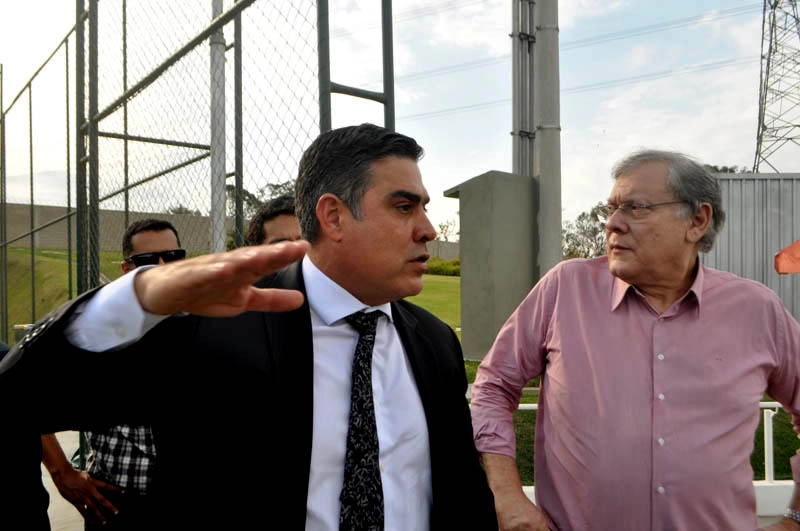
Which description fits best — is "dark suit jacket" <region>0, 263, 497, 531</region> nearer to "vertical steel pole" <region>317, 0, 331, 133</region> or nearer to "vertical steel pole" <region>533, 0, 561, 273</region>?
"vertical steel pole" <region>317, 0, 331, 133</region>

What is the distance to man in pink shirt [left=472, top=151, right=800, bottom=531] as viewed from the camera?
179 centimetres

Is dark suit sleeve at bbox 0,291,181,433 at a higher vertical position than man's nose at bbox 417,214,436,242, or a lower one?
lower

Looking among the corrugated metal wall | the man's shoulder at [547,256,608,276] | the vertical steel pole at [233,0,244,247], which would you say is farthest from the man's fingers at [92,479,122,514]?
the corrugated metal wall

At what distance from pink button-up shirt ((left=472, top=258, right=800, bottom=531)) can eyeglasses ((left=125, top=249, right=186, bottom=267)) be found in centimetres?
149

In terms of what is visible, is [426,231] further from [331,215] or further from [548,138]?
[548,138]

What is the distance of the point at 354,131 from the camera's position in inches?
63.4

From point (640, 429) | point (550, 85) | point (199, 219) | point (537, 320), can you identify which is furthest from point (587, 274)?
point (550, 85)

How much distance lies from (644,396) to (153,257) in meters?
1.99

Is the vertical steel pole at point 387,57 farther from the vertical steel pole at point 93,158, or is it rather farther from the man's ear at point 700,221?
the vertical steel pole at point 93,158

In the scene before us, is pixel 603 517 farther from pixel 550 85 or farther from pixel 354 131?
pixel 550 85

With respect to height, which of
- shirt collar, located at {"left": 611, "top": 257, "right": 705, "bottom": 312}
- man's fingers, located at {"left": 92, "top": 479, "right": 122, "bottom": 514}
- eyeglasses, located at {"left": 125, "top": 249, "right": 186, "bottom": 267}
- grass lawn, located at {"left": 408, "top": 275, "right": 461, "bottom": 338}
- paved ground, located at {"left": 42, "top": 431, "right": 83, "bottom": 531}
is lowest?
paved ground, located at {"left": 42, "top": 431, "right": 83, "bottom": 531}

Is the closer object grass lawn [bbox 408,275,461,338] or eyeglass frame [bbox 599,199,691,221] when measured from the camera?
eyeglass frame [bbox 599,199,691,221]

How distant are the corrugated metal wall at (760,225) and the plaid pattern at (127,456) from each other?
9887 mm

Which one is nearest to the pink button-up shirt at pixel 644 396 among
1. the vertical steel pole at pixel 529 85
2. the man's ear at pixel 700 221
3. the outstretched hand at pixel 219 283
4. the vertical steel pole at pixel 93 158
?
the man's ear at pixel 700 221
